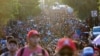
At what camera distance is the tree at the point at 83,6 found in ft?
188

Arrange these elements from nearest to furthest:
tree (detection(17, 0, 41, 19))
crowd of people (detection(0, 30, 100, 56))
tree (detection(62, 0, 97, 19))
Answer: crowd of people (detection(0, 30, 100, 56)), tree (detection(62, 0, 97, 19)), tree (detection(17, 0, 41, 19))

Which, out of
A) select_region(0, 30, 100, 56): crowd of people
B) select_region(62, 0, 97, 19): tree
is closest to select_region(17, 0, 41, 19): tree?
select_region(62, 0, 97, 19): tree

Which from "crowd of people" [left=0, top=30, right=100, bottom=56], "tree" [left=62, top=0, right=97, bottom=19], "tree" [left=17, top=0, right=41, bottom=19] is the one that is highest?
"crowd of people" [left=0, top=30, right=100, bottom=56]

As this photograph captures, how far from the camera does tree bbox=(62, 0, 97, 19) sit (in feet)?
188

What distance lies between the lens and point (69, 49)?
6.10 m

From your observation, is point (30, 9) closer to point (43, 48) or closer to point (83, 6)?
point (83, 6)

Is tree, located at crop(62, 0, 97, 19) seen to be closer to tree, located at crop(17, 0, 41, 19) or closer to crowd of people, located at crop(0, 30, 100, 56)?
tree, located at crop(17, 0, 41, 19)

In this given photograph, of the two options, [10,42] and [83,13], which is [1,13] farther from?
[10,42]

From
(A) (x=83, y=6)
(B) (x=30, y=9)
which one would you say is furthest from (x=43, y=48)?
(B) (x=30, y=9)

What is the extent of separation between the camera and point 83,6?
2281 inches

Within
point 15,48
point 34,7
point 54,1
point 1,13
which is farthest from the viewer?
point 54,1

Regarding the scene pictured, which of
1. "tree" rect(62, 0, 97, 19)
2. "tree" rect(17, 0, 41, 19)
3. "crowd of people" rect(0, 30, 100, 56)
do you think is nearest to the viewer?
"crowd of people" rect(0, 30, 100, 56)

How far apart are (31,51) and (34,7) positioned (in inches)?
2973

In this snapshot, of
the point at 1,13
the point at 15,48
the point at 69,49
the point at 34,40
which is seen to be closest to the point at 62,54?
the point at 69,49
